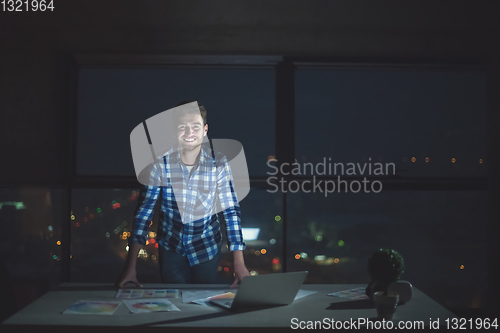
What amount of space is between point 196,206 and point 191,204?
0.03 meters

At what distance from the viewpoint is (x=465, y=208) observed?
3168 millimetres

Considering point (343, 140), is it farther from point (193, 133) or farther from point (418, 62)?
point (193, 133)

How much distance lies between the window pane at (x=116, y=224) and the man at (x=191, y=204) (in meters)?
0.91

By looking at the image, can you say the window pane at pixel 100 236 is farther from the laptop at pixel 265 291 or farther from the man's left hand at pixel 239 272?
the laptop at pixel 265 291

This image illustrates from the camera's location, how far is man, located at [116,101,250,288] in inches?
85.8

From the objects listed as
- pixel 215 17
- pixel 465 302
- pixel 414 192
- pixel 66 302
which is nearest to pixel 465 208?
pixel 414 192

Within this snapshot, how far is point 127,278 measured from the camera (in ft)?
6.13

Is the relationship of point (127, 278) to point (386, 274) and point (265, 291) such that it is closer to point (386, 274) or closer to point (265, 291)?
point (265, 291)

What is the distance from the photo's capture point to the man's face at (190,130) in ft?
7.15

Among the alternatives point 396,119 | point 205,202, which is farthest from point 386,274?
point 396,119

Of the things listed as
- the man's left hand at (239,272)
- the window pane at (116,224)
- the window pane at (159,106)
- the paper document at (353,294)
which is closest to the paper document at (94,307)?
the man's left hand at (239,272)

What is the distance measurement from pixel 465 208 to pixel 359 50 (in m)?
1.46

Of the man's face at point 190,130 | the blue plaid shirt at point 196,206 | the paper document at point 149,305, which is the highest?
the man's face at point 190,130

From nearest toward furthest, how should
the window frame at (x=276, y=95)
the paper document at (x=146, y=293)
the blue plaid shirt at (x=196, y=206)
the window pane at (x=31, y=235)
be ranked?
the paper document at (x=146, y=293), the blue plaid shirt at (x=196, y=206), the window pane at (x=31, y=235), the window frame at (x=276, y=95)
